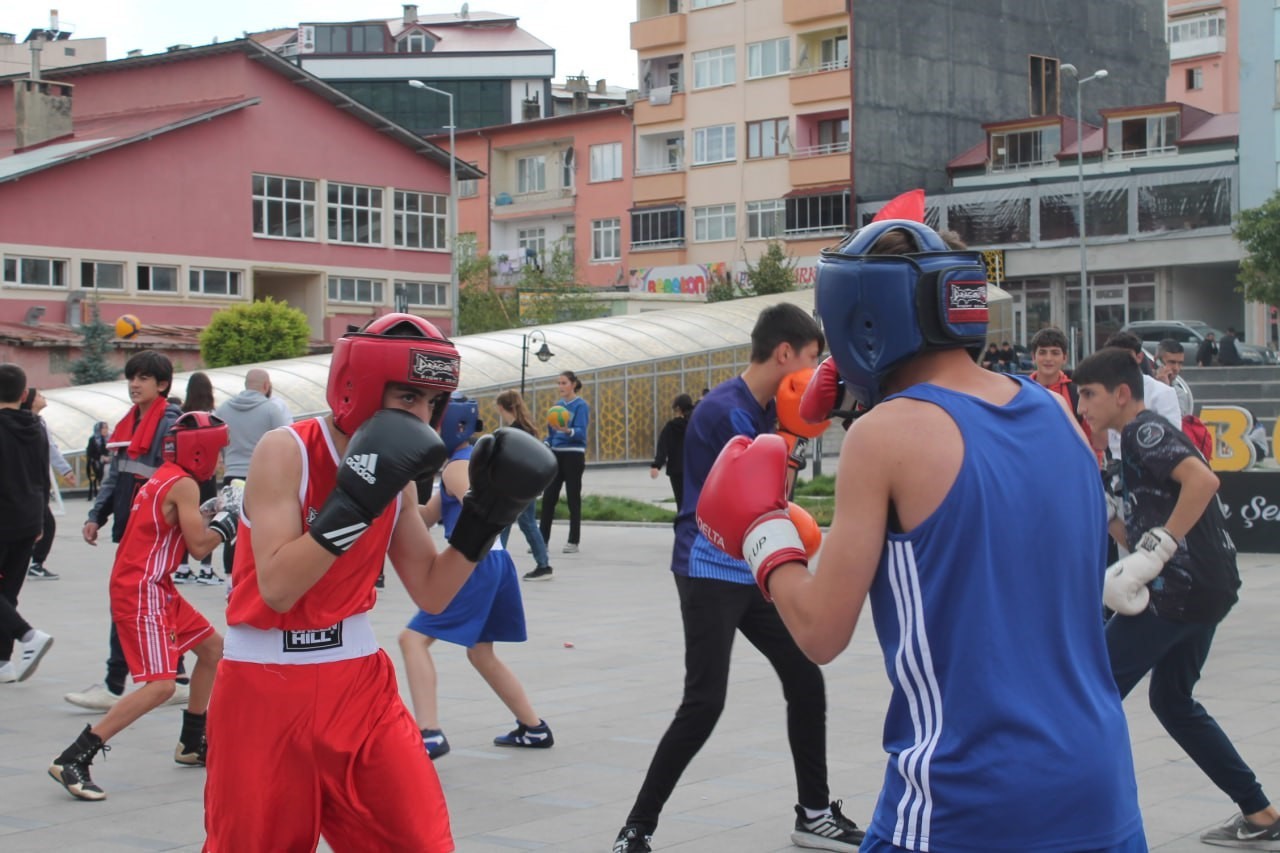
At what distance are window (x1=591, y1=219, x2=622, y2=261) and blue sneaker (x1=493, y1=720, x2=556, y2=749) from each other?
5872 centimetres

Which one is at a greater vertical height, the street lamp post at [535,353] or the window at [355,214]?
the window at [355,214]

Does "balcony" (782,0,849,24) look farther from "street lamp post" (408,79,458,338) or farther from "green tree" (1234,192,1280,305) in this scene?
"green tree" (1234,192,1280,305)

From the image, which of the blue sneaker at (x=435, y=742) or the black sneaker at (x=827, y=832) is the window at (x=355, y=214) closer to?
the blue sneaker at (x=435, y=742)

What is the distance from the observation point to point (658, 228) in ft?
205

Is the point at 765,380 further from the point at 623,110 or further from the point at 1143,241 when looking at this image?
the point at 623,110

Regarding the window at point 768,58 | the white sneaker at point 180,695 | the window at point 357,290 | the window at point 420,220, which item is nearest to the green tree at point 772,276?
the window at point 768,58

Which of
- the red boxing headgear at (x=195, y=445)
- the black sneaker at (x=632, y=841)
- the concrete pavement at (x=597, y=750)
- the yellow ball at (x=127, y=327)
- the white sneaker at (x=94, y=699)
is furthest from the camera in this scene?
the yellow ball at (x=127, y=327)

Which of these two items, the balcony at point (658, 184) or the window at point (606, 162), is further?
the window at point (606, 162)

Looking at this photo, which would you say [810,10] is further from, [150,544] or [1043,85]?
[150,544]

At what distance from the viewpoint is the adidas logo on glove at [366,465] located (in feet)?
11.1

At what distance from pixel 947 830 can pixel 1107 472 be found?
703cm

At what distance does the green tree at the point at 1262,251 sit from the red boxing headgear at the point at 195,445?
40.3m

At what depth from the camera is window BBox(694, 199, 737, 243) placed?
196 ft

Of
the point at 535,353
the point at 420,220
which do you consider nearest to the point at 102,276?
the point at 420,220
